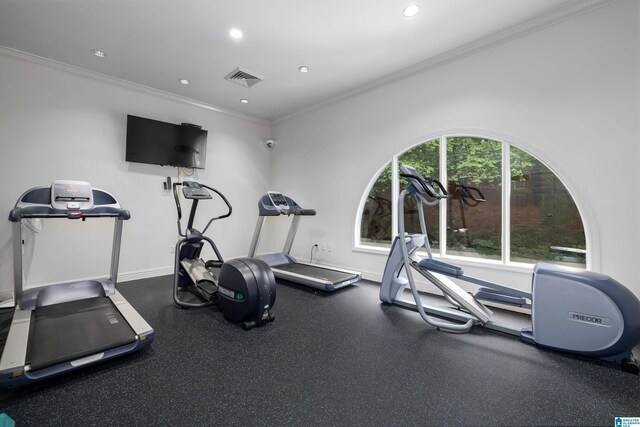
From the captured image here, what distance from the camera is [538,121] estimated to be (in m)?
2.78

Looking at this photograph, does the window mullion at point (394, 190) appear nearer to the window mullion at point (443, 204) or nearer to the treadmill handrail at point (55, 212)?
the window mullion at point (443, 204)

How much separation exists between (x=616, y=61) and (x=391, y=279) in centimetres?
295

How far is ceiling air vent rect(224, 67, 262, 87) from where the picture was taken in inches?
147

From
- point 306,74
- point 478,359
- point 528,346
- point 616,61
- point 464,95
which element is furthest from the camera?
point 306,74

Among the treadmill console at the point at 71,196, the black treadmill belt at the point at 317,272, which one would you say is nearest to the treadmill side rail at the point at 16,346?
the treadmill console at the point at 71,196

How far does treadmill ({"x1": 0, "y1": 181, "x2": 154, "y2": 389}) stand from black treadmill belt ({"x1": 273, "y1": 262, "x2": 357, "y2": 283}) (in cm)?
213

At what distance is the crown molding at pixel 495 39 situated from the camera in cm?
252

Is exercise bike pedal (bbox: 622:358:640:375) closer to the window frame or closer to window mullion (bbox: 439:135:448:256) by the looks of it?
the window frame

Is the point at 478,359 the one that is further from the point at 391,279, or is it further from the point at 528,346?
the point at 391,279

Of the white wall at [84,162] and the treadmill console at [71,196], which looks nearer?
the treadmill console at [71,196]

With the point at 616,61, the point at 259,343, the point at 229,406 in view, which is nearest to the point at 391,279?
the point at 259,343

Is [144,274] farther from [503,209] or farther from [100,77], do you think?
[503,209]

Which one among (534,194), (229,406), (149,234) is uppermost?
(534,194)

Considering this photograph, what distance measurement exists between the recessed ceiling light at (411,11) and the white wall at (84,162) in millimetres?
3766
